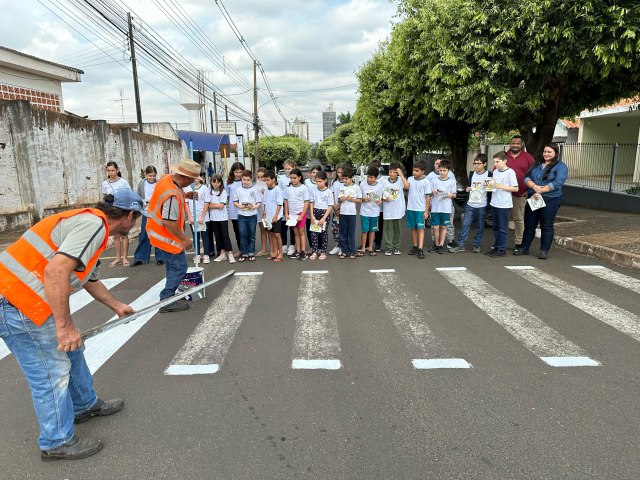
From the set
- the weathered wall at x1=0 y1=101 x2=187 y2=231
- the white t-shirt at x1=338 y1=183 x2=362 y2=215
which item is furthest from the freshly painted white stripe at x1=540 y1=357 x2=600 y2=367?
the weathered wall at x1=0 y1=101 x2=187 y2=231

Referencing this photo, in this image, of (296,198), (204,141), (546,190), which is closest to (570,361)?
(546,190)

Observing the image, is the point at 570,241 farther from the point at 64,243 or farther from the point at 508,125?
the point at 64,243

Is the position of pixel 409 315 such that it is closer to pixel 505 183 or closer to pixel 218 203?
pixel 505 183

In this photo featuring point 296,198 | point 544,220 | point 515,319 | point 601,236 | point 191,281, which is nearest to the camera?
point 515,319

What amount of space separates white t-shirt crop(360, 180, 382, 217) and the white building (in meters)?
11.9

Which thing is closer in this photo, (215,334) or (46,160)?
(215,334)

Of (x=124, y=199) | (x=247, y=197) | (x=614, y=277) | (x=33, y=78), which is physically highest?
(x=33, y=78)

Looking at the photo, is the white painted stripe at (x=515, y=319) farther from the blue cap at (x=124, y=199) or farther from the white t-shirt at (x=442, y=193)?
the blue cap at (x=124, y=199)

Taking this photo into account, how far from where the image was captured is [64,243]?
8.34 feet

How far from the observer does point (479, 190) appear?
8.23 meters

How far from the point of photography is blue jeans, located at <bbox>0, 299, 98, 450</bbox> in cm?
266

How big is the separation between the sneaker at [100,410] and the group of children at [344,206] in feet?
16.2

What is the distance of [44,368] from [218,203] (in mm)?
5530

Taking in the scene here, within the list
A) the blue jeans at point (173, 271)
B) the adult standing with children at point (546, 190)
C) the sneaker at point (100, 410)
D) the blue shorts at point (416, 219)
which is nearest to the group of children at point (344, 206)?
the blue shorts at point (416, 219)
